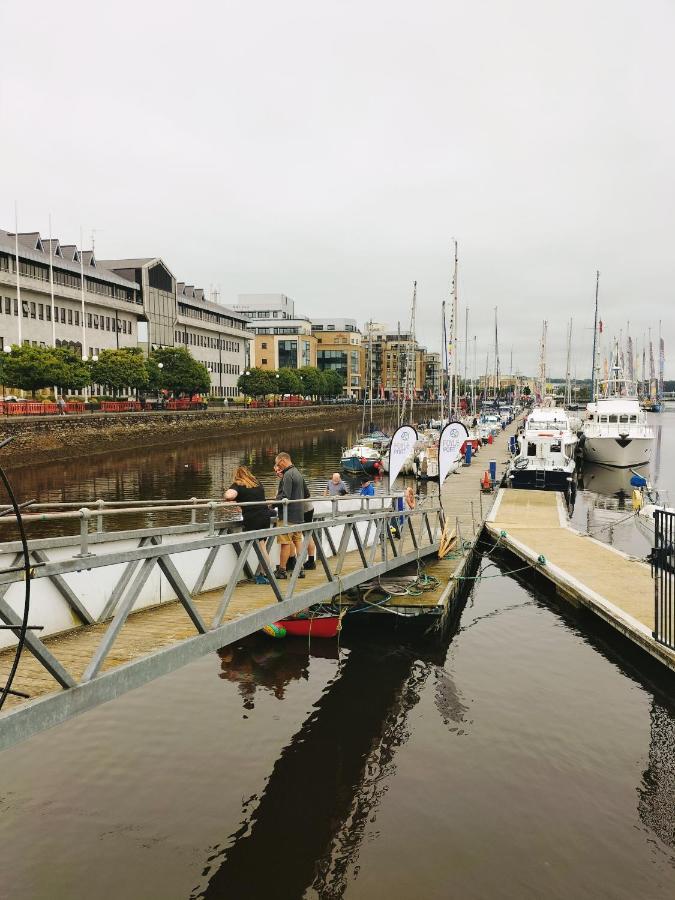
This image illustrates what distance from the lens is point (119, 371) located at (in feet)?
247

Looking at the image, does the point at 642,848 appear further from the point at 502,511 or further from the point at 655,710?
the point at 502,511

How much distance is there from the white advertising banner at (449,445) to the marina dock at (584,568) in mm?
3536

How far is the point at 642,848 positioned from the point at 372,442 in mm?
55816

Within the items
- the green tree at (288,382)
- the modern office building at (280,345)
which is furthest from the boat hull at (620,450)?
the modern office building at (280,345)

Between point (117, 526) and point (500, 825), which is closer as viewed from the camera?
point (500, 825)

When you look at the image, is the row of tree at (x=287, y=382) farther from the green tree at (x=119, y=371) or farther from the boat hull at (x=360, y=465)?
the boat hull at (x=360, y=465)

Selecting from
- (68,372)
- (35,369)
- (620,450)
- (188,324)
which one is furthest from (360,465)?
(188,324)

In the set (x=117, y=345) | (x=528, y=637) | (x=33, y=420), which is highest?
(x=117, y=345)

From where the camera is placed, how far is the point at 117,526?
32562mm

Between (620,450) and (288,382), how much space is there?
83.9 m

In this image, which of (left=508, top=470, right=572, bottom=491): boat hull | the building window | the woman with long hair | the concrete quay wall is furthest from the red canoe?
the building window

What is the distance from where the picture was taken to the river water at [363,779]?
27.0 ft

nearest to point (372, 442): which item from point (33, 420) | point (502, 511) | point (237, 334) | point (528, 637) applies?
point (33, 420)

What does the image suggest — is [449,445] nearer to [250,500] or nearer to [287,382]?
[250,500]
